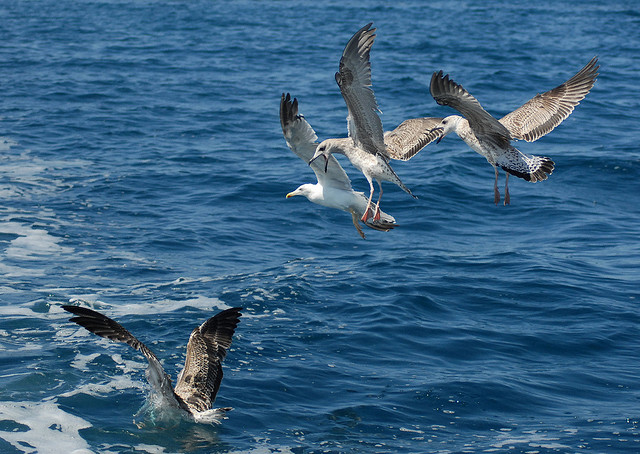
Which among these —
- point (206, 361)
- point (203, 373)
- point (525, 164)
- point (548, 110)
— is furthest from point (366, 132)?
point (203, 373)

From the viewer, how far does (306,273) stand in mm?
13008

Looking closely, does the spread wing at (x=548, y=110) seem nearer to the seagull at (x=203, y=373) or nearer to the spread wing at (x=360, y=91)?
the spread wing at (x=360, y=91)

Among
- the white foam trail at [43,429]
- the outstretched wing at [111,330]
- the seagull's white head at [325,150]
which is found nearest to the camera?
the outstretched wing at [111,330]

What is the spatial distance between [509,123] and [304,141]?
7.95 feet

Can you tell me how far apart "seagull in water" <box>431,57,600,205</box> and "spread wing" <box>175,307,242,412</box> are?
306cm

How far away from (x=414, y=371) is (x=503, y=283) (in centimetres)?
304

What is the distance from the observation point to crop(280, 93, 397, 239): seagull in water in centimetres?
993

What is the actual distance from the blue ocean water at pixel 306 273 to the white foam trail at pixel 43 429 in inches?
1.2

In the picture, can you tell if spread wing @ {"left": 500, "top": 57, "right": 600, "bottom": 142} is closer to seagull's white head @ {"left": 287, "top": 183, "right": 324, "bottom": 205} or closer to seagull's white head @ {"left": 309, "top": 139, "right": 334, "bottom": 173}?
seagull's white head @ {"left": 309, "top": 139, "right": 334, "bottom": 173}

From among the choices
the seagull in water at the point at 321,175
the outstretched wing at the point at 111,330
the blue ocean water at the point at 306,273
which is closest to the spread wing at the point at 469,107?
the seagull in water at the point at 321,175

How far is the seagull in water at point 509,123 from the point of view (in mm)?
8828

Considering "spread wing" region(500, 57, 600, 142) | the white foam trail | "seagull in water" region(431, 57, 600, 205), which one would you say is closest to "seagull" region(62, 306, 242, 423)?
the white foam trail

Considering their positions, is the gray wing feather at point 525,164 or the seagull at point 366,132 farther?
the gray wing feather at point 525,164

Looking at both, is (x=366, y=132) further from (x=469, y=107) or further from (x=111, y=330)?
(x=111, y=330)
